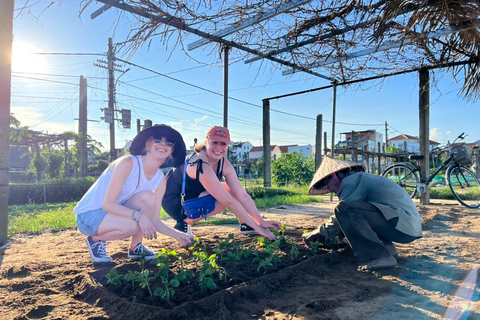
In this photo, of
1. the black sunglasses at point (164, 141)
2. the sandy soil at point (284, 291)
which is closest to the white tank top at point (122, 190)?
the black sunglasses at point (164, 141)

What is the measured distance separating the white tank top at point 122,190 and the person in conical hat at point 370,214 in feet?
5.18

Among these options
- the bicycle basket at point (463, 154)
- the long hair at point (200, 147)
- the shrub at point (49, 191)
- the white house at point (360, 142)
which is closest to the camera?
the long hair at point (200, 147)

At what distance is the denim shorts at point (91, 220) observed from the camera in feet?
9.07

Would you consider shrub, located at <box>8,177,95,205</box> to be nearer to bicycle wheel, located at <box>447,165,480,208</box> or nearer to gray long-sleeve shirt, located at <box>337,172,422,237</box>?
gray long-sleeve shirt, located at <box>337,172,422,237</box>

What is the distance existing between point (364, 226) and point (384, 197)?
343 mm

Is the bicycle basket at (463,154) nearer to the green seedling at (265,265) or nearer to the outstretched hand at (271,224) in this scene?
the outstretched hand at (271,224)

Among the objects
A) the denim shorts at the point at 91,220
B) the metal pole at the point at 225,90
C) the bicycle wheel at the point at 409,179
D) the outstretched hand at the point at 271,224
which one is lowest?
the outstretched hand at the point at 271,224

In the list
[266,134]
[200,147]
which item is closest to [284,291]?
[200,147]

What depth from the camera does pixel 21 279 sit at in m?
2.69

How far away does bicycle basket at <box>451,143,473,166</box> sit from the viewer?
663 centimetres

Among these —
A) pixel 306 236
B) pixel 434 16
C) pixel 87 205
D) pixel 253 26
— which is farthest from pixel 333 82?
pixel 87 205

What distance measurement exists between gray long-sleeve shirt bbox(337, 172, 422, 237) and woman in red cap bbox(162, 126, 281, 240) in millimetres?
929

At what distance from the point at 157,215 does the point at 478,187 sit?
21.9 ft

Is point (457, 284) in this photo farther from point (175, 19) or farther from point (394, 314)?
point (175, 19)
